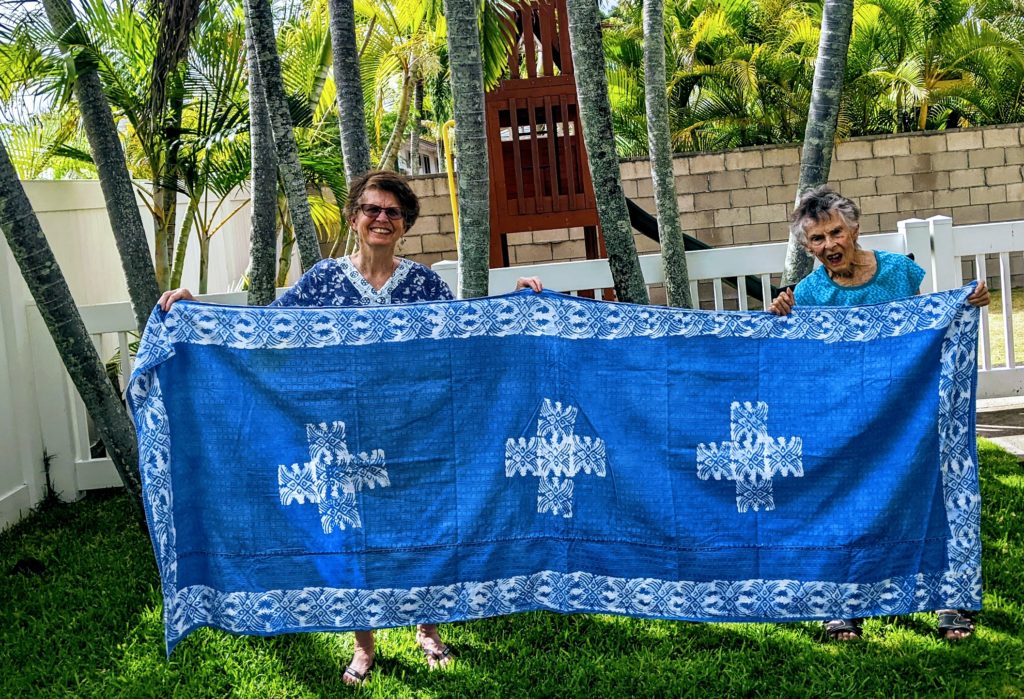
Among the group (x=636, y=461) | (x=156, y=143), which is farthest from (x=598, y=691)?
(x=156, y=143)

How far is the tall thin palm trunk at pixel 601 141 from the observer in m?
5.18

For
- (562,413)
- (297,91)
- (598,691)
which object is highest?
(297,91)

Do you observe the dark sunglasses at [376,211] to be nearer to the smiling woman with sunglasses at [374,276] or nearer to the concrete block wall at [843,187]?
the smiling woman with sunglasses at [374,276]

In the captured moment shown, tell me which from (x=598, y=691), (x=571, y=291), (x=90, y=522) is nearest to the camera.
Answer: (x=598, y=691)

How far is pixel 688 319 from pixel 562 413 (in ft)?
1.79

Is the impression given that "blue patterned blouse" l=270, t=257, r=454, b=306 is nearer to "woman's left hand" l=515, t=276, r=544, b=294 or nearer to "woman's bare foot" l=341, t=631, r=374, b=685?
"woman's left hand" l=515, t=276, r=544, b=294

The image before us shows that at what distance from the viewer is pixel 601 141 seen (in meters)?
5.27

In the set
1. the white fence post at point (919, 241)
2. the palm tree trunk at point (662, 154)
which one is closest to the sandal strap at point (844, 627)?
the palm tree trunk at point (662, 154)

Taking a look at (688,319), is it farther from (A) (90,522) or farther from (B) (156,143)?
(B) (156,143)

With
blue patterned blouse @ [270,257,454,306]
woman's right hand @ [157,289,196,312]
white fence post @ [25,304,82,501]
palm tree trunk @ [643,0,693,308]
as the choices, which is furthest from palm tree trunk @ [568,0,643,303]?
white fence post @ [25,304,82,501]

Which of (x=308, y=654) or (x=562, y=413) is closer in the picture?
(x=562, y=413)

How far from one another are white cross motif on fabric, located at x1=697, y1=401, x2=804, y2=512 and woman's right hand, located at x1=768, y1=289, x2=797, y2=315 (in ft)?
1.07

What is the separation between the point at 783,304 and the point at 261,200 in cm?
293

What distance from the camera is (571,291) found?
20.8 ft
